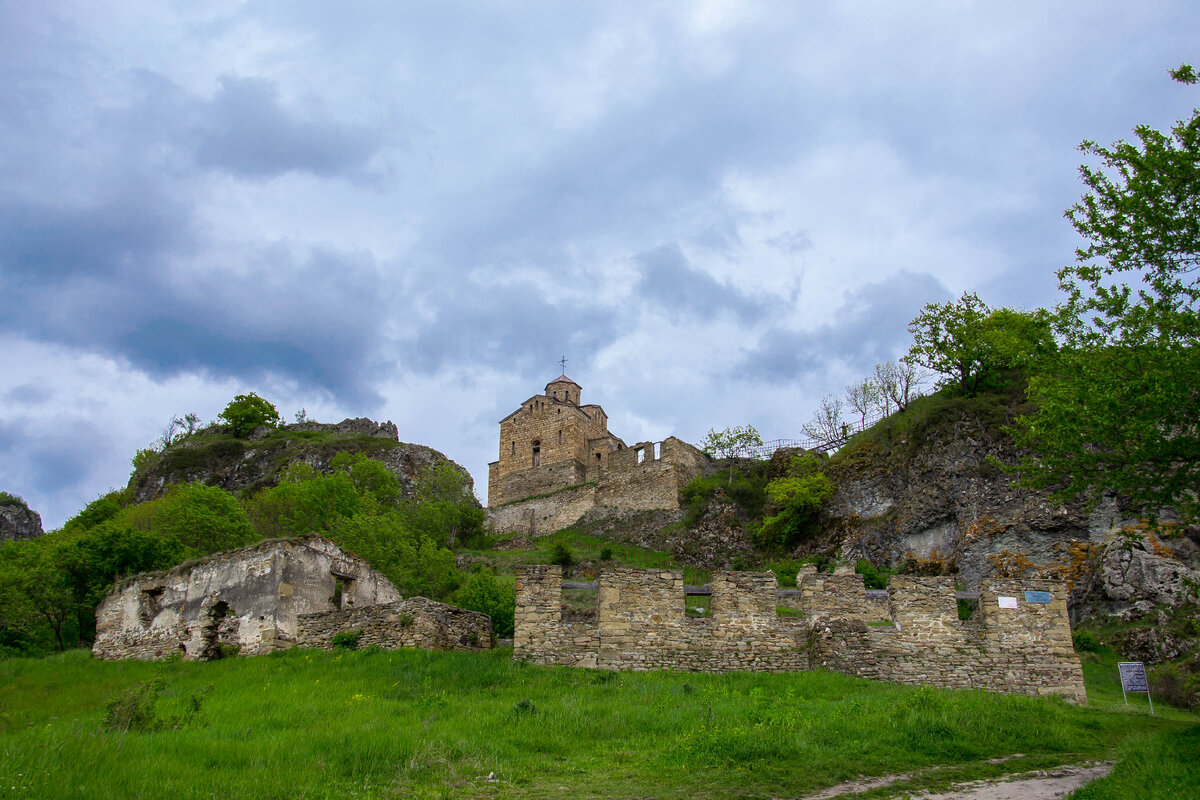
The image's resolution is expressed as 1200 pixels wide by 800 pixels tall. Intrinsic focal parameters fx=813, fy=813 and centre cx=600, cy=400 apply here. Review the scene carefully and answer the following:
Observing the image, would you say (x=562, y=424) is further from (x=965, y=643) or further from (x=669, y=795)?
(x=669, y=795)

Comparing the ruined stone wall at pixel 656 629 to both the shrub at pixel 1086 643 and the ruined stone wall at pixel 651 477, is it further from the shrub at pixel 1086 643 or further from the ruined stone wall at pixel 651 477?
the ruined stone wall at pixel 651 477

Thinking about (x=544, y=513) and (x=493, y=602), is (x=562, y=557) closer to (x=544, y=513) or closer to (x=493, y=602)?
(x=544, y=513)

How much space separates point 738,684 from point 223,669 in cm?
1084

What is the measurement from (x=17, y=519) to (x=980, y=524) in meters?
67.0

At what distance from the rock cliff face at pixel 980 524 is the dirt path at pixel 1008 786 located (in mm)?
13009

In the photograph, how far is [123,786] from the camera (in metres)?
7.36

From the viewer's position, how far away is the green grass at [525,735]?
8172mm

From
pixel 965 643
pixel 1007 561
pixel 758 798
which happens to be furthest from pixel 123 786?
pixel 1007 561

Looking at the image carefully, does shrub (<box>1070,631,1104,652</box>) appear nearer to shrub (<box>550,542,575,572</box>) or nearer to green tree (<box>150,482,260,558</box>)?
shrub (<box>550,542,575,572</box>)

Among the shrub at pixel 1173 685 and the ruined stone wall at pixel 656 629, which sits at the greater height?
the ruined stone wall at pixel 656 629

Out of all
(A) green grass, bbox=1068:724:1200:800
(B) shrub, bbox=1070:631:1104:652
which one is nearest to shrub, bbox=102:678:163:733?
(A) green grass, bbox=1068:724:1200:800

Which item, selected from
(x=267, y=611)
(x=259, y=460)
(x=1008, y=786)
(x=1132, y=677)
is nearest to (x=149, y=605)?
(x=267, y=611)

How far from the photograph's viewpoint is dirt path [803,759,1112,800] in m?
8.66

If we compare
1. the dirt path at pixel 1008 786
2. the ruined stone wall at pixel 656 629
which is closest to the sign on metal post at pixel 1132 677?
the ruined stone wall at pixel 656 629
